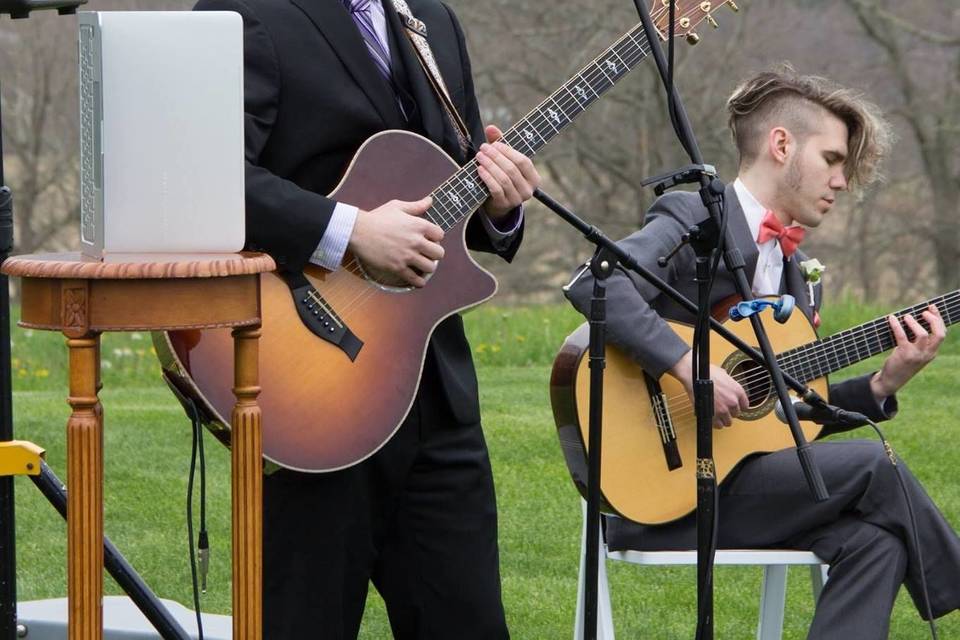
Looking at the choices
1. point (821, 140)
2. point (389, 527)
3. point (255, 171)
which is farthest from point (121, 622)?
point (821, 140)

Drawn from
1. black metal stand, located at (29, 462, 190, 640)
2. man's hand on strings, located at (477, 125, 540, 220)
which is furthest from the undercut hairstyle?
black metal stand, located at (29, 462, 190, 640)

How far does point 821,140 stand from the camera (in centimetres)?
379

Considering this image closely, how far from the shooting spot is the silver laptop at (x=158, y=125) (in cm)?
210

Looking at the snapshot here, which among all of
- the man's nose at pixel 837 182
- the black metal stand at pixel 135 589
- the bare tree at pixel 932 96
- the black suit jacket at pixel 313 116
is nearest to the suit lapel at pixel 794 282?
the man's nose at pixel 837 182

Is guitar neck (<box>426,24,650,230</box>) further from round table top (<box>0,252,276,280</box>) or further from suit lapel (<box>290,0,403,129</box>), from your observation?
round table top (<box>0,252,276,280</box>)

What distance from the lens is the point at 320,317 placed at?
8.55 ft

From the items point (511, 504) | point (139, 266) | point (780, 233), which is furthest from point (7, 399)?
point (511, 504)

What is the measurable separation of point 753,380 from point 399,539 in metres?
1.16

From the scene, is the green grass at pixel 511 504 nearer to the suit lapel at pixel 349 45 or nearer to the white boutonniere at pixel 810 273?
the white boutonniere at pixel 810 273

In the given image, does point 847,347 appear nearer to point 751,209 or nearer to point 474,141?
point 751,209

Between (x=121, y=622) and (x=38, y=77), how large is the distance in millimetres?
12488

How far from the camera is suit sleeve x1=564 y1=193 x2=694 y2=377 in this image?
335cm

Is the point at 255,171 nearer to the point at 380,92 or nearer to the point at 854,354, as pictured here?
the point at 380,92

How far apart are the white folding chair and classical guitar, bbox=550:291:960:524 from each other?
0.11 meters
